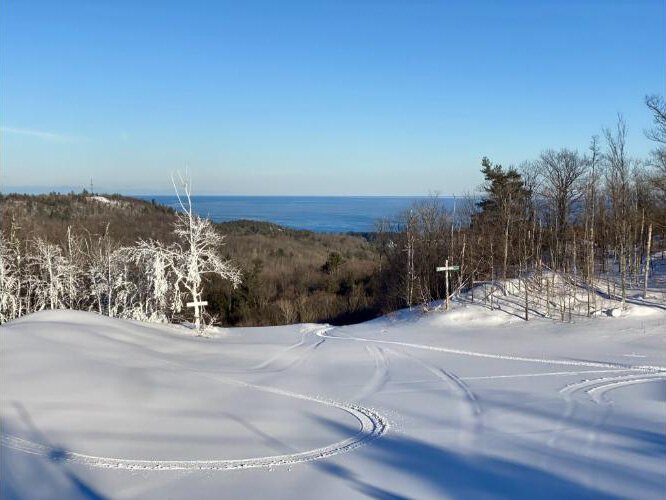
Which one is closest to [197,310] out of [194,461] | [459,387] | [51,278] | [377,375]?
[377,375]

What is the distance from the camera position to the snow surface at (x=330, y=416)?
672cm

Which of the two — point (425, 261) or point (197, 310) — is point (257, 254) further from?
point (197, 310)

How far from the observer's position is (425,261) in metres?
28.3

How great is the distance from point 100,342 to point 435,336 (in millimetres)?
10193

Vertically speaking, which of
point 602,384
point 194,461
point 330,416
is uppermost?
point 602,384

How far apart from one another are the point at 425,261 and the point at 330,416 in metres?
19.2

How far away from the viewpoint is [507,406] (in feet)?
32.4

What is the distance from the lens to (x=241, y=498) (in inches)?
250

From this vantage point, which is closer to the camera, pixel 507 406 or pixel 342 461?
pixel 342 461

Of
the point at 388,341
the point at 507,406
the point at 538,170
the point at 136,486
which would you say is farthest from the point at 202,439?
the point at 538,170

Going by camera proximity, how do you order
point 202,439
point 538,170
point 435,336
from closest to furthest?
point 202,439 < point 435,336 < point 538,170

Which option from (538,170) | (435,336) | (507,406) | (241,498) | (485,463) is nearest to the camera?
(241,498)

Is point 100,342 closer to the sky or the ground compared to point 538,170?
closer to the ground

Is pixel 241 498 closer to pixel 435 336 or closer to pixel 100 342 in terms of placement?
pixel 100 342
